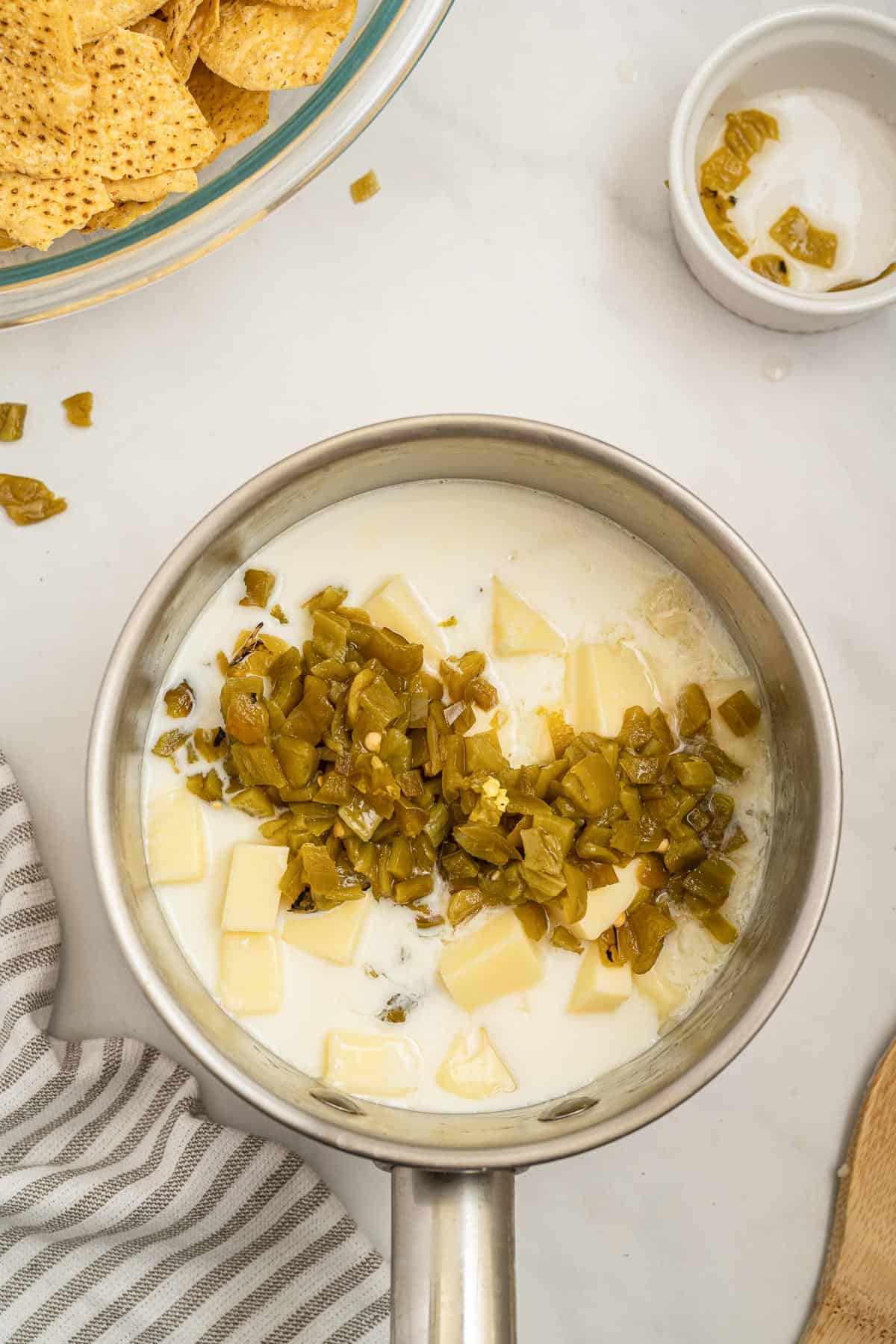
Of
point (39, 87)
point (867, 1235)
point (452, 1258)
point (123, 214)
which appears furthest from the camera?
point (867, 1235)

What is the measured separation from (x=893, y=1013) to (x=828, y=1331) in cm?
40

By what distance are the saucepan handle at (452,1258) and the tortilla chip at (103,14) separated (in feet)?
3.91

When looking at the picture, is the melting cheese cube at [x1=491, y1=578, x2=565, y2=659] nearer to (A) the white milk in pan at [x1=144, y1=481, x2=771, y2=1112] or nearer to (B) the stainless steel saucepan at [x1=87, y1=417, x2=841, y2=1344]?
(A) the white milk in pan at [x1=144, y1=481, x2=771, y2=1112]

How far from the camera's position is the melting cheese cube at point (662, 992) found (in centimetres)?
122

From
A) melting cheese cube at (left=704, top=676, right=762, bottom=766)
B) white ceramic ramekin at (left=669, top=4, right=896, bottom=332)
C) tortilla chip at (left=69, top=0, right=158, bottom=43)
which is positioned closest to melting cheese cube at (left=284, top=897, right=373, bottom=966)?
melting cheese cube at (left=704, top=676, right=762, bottom=766)

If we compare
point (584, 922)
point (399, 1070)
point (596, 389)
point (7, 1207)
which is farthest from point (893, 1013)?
point (7, 1207)

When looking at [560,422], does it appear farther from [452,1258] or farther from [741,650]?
[452,1258]

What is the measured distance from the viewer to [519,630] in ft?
4.11

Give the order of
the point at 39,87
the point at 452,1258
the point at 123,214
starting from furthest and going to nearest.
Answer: the point at 123,214 < the point at 39,87 < the point at 452,1258

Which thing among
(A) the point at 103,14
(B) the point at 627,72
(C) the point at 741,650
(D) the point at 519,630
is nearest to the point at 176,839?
(D) the point at 519,630

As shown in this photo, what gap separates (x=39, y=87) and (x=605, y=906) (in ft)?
3.44

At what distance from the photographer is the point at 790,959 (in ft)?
3.45

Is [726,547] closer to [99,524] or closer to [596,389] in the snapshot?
[596,389]

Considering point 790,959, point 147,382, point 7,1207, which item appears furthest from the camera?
point 147,382
